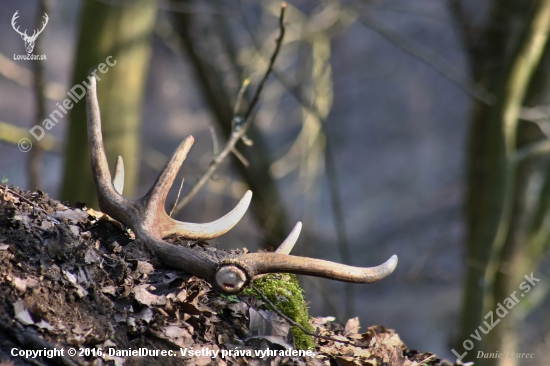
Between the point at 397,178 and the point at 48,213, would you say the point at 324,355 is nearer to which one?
the point at 48,213

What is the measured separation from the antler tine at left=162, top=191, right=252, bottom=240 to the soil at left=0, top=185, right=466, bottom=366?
50mm

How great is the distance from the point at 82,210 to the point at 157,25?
5.01m

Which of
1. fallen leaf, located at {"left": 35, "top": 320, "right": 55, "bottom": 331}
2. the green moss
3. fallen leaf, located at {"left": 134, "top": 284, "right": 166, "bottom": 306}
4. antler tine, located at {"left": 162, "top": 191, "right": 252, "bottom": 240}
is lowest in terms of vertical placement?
fallen leaf, located at {"left": 35, "top": 320, "right": 55, "bottom": 331}

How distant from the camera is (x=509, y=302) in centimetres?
579

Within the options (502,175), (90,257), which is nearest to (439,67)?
(502,175)

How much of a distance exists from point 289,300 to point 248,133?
4.19 metres

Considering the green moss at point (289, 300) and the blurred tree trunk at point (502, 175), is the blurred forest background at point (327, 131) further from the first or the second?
the green moss at point (289, 300)

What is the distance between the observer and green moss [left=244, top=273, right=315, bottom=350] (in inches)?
84.8

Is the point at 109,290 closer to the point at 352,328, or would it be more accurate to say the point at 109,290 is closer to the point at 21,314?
the point at 21,314

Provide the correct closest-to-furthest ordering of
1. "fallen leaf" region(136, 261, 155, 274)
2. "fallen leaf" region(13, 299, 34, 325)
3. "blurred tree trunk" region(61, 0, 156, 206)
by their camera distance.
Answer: "fallen leaf" region(13, 299, 34, 325) < "fallen leaf" region(136, 261, 155, 274) < "blurred tree trunk" region(61, 0, 156, 206)

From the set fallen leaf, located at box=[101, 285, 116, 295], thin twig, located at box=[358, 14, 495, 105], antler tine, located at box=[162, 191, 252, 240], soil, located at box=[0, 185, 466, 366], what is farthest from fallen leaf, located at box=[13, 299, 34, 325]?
thin twig, located at box=[358, 14, 495, 105]

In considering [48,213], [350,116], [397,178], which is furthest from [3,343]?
[350,116]

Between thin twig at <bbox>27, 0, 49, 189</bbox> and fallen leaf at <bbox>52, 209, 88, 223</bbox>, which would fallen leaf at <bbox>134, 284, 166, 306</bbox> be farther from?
→ thin twig at <bbox>27, 0, 49, 189</bbox>

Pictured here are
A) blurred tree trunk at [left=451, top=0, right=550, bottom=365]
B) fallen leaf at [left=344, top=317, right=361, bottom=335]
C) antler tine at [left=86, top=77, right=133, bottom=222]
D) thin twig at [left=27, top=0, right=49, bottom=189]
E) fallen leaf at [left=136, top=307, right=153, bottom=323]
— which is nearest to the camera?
fallen leaf at [left=136, top=307, right=153, bottom=323]
